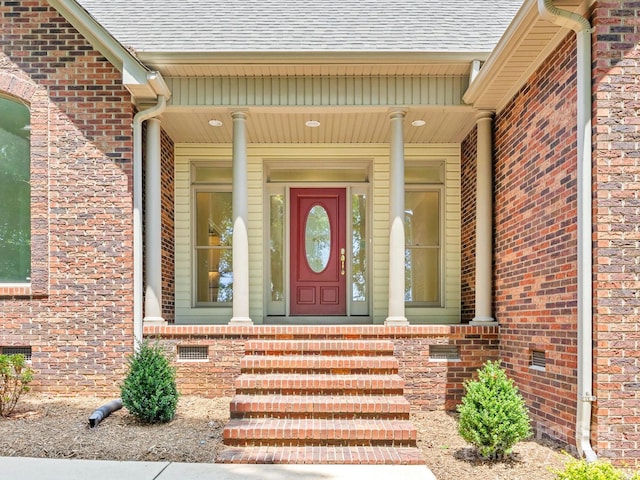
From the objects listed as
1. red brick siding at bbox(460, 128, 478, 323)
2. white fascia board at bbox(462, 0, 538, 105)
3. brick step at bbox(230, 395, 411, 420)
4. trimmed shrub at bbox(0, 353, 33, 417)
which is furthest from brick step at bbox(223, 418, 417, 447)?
white fascia board at bbox(462, 0, 538, 105)

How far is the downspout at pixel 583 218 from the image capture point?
13.8 feet

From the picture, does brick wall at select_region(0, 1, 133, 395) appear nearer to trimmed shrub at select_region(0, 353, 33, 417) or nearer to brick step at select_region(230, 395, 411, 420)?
trimmed shrub at select_region(0, 353, 33, 417)

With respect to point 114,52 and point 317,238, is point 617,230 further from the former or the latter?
point 114,52

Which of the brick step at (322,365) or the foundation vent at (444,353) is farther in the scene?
the foundation vent at (444,353)

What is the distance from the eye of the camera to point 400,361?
241 inches

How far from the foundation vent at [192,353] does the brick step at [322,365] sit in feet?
2.63

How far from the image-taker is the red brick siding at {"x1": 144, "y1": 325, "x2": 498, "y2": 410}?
20.1ft

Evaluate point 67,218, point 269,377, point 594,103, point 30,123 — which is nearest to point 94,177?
point 67,218

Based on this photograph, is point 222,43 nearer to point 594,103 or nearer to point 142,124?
point 142,124

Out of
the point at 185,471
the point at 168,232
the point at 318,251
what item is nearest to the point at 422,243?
the point at 318,251

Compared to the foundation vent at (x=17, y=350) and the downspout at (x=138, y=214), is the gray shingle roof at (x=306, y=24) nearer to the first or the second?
the downspout at (x=138, y=214)

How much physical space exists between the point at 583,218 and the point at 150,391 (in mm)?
3995

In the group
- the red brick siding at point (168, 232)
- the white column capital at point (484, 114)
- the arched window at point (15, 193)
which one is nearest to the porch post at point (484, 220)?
the white column capital at point (484, 114)

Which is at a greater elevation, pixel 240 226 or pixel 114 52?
pixel 114 52
